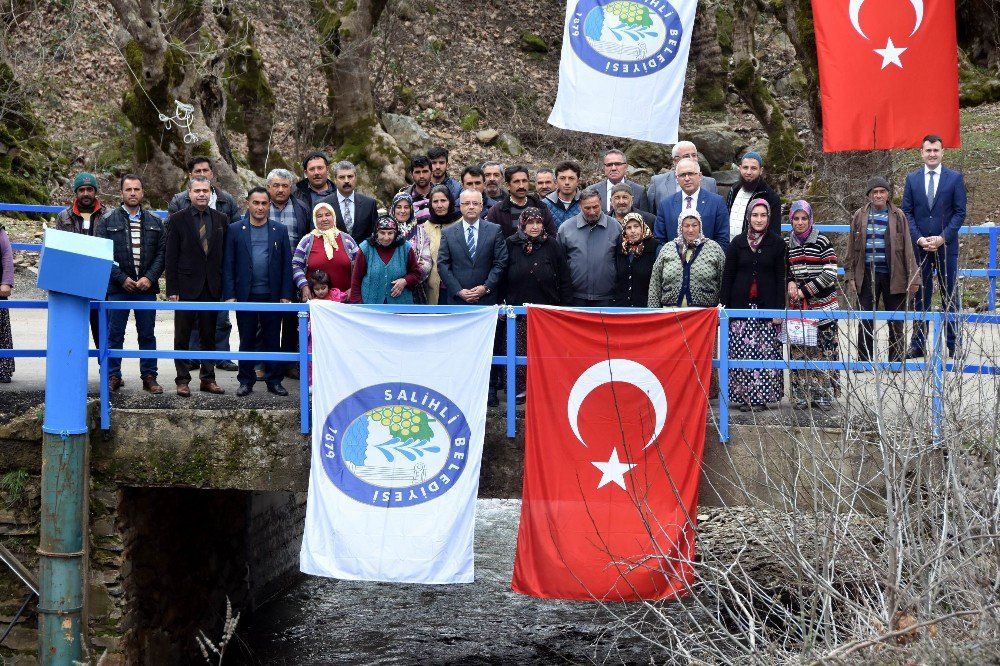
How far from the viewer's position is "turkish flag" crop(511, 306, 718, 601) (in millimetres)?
7902

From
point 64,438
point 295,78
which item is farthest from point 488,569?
point 295,78

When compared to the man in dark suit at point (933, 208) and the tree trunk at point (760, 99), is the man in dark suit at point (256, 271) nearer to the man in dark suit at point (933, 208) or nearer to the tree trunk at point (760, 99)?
the man in dark suit at point (933, 208)

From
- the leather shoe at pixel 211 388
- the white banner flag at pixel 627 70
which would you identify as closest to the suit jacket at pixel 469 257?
the white banner flag at pixel 627 70

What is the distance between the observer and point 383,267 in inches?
347

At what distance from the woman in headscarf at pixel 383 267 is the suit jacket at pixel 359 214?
76 centimetres

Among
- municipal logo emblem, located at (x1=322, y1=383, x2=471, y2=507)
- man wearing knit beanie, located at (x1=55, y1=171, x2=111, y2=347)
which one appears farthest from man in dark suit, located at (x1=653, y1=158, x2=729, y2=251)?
man wearing knit beanie, located at (x1=55, y1=171, x2=111, y2=347)

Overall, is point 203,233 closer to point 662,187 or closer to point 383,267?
point 383,267

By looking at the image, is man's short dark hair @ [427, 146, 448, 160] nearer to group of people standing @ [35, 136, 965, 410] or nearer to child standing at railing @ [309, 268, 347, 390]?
group of people standing @ [35, 136, 965, 410]

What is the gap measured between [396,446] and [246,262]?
7.34ft

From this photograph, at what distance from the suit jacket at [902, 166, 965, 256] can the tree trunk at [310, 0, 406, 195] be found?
10.9m

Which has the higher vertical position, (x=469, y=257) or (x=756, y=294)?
(x=469, y=257)

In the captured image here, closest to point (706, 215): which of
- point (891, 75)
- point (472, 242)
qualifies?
point (891, 75)

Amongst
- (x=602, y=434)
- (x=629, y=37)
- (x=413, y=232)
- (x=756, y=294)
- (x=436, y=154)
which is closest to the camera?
(x=602, y=434)

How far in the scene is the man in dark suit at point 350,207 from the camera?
9.55 m
